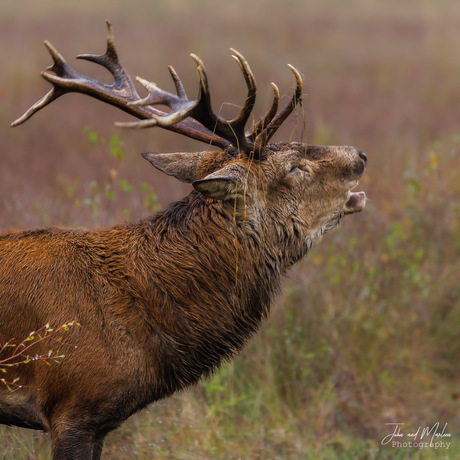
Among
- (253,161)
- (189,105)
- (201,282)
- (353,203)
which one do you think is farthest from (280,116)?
(201,282)

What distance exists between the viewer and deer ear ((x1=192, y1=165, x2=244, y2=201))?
3504 mm

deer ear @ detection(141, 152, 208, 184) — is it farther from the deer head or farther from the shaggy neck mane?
the shaggy neck mane

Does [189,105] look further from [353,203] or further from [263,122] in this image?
[353,203]

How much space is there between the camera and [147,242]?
12.5 feet

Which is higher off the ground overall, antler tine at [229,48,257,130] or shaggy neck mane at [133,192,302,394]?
antler tine at [229,48,257,130]

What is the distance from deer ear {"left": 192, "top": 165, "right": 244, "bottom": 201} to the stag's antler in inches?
8.9

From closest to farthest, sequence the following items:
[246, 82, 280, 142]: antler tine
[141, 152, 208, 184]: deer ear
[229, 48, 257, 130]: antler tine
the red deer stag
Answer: the red deer stag < [229, 48, 257, 130]: antler tine < [246, 82, 280, 142]: antler tine < [141, 152, 208, 184]: deer ear

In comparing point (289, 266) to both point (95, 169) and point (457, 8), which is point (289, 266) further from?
point (457, 8)

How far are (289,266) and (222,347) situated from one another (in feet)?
2.00

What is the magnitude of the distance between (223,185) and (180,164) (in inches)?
21.4

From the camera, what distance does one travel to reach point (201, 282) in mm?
3771

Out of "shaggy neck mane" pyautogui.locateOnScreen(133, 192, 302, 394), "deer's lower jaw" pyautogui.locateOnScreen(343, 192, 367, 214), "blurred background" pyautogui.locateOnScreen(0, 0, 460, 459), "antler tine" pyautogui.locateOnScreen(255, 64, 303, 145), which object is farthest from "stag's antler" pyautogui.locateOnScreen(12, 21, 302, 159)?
"deer's lower jaw" pyautogui.locateOnScreen(343, 192, 367, 214)

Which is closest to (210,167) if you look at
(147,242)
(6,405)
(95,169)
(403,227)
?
(147,242)

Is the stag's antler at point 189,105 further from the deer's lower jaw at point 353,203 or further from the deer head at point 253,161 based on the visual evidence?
the deer's lower jaw at point 353,203
